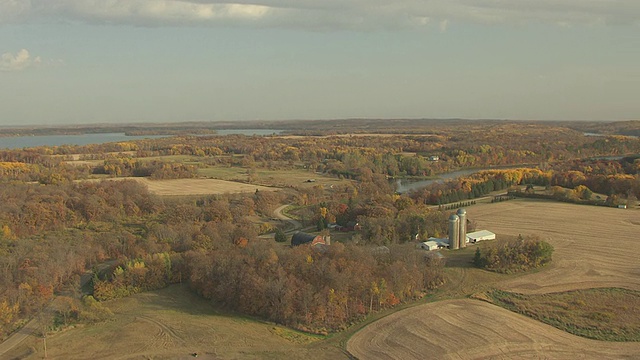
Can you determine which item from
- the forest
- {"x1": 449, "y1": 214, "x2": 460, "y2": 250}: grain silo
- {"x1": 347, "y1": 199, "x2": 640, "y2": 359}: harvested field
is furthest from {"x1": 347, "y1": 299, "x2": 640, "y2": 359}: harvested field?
{"x1": 449, "y1": 214, "x2": 460, "y2": 250}: grain silo

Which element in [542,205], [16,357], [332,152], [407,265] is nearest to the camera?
[16,357]

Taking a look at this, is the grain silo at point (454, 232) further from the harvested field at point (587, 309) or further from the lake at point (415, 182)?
the lake at point (415, 182)

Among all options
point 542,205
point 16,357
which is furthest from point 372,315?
point 542,205

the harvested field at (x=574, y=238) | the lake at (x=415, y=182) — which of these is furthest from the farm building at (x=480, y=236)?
the lake at (x=415, y=182)

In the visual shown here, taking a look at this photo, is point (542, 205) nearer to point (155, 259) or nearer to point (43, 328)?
point (155, 259)

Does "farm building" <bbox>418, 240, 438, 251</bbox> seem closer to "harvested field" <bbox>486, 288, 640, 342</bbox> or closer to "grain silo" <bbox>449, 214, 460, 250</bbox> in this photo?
"grain silo" <bbox>449, 214, 460, 250</bbox>
